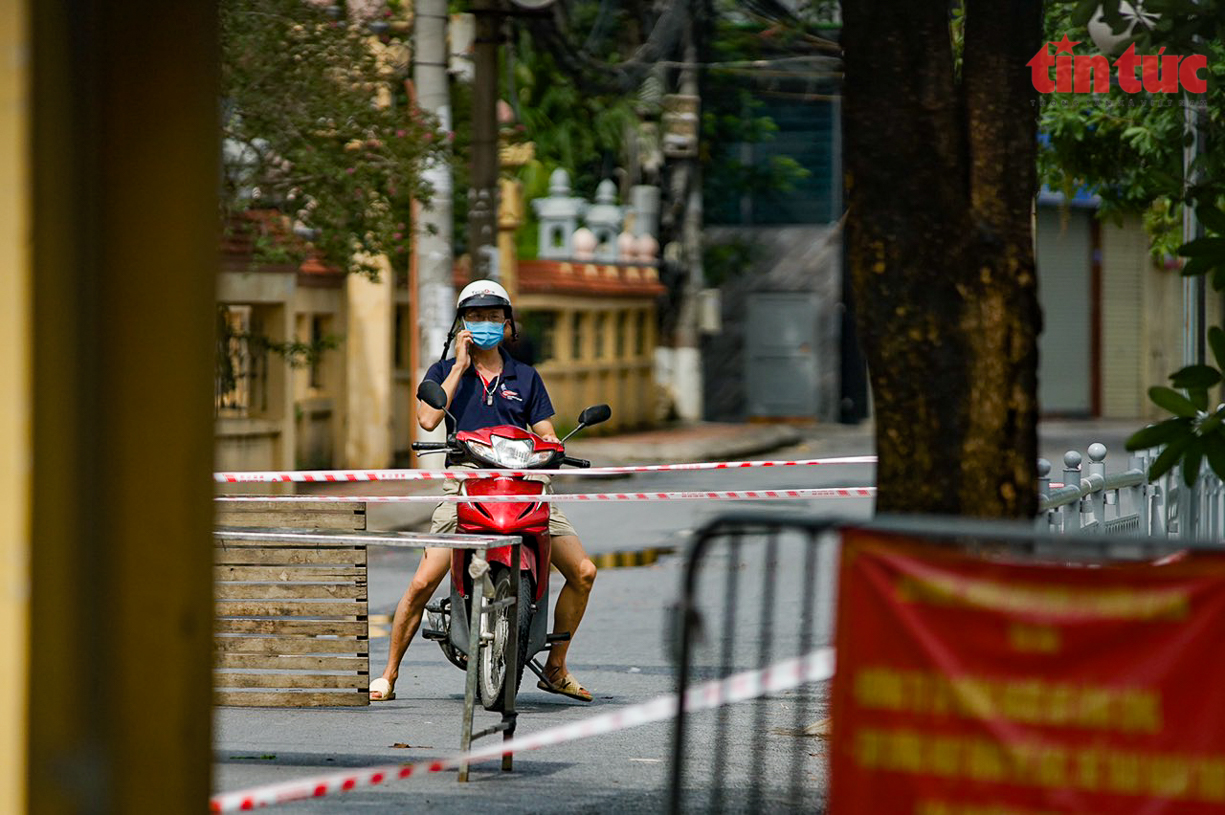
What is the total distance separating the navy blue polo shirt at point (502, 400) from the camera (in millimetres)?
8742

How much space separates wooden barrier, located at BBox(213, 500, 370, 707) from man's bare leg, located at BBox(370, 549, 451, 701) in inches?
16.3

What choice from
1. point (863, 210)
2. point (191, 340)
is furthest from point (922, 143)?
point (191, 340)

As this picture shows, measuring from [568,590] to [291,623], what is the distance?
1.26m

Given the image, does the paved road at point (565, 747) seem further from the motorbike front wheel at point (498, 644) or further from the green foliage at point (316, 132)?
the green foliage at point (316, 132)

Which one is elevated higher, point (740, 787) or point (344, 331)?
point (344, 331)

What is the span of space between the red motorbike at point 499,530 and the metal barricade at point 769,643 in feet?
2.29

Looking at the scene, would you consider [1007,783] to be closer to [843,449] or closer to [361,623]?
[361,623]

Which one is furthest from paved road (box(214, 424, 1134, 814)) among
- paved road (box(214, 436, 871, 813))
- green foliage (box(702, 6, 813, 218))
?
green foliage (box(702, 6, 813, 218))

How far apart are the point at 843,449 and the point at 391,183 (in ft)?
40.5

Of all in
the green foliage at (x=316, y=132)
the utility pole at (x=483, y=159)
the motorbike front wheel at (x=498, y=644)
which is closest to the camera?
the motorbike front wheel at (x=498, y=644)

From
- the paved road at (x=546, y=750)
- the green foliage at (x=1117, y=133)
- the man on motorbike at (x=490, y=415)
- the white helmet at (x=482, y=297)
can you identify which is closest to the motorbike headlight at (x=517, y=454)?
the man on motorbike at (x=490, y=415)

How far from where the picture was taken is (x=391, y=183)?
731 inches

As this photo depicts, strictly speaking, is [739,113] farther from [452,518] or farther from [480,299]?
[452,518]

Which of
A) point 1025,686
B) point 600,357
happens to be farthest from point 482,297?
point 600,357
